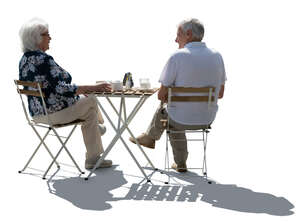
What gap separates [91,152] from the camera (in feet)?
21.6

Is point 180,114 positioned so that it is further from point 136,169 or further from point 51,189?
point 51,189

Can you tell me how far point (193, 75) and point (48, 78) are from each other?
1.60m

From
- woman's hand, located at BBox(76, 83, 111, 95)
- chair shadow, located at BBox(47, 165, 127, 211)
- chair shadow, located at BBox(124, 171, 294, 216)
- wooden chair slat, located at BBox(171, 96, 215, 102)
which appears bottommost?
chair shadow, located at BBox(124, 171, 294, 216)

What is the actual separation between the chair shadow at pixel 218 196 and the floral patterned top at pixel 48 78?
1.26m

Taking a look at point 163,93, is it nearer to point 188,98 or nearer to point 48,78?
point 188,98

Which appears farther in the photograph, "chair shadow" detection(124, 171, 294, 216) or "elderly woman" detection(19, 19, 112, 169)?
"elderly woman" detection(19, 19, 112, 169)

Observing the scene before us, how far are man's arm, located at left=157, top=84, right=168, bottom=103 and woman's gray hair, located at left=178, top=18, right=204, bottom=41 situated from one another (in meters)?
0.66

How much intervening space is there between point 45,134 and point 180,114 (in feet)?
5.15

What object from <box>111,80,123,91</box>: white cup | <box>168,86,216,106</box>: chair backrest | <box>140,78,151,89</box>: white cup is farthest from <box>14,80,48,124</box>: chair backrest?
<box>168,86,216,106</box>: chair backrest

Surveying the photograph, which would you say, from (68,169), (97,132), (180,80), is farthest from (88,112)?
(180,80)

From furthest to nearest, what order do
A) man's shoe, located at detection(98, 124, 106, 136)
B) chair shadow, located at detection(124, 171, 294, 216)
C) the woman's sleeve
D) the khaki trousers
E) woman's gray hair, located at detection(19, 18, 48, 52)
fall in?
man's shoe, located at detection(98, 124, 106, 136) < the khaki trousers < woman's gray hair, located at detection(19, 18, 48, 52) < the woman's sleeve < chair shadow, located at detection(124, 171, 294, 216)

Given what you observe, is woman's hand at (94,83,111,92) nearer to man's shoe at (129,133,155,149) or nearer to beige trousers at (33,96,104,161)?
beige trousers at (33,96,104,161)

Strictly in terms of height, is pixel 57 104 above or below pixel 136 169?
above

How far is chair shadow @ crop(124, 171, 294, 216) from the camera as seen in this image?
17.8ft
